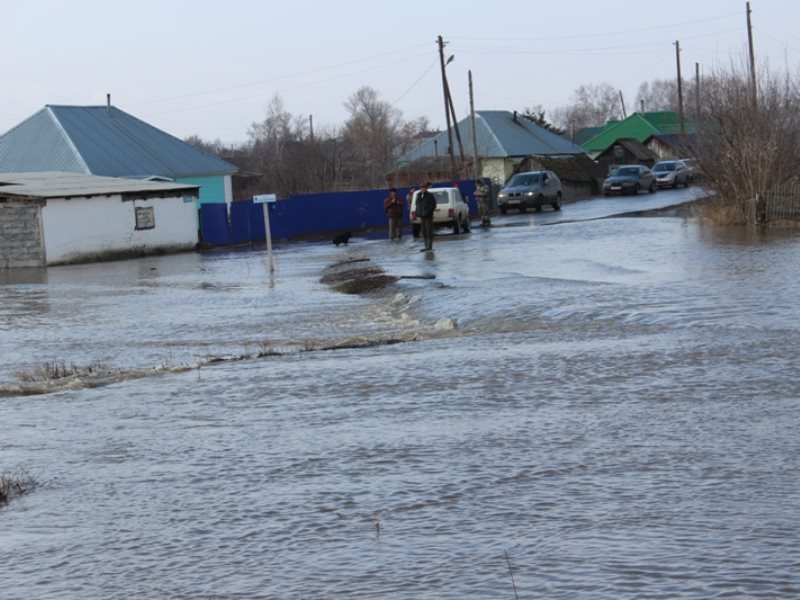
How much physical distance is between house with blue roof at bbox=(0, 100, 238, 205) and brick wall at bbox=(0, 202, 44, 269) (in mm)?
14195

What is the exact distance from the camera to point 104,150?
54.0 metres

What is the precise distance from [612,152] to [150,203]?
186ft

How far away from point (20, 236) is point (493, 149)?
4425 cm

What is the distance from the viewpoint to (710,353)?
11.5 metres

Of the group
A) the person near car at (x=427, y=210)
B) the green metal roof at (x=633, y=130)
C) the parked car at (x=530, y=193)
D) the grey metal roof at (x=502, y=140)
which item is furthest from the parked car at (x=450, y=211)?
the green metal roof at (x=633, y=130)

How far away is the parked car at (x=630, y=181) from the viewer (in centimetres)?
6122

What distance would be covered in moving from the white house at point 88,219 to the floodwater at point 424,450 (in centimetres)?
1976

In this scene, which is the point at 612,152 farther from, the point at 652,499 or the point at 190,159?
the point at 652,499

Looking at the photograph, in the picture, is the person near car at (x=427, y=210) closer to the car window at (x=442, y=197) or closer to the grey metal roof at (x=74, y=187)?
the car window at (x=442, y=197)

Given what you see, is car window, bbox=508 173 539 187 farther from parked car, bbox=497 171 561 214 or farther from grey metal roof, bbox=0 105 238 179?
grey metal roof, bbox=0 105 238 179

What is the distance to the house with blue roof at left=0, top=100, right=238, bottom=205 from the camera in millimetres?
53125

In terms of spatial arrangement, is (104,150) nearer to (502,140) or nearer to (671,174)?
(671,174)

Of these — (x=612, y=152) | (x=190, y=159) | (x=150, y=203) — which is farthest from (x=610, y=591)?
(x=612, y=152)

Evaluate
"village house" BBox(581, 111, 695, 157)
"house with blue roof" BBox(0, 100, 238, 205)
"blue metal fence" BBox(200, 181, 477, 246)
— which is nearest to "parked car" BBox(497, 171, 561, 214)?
A: "blue metal fence" BBox(200, 181, 477, 246)
